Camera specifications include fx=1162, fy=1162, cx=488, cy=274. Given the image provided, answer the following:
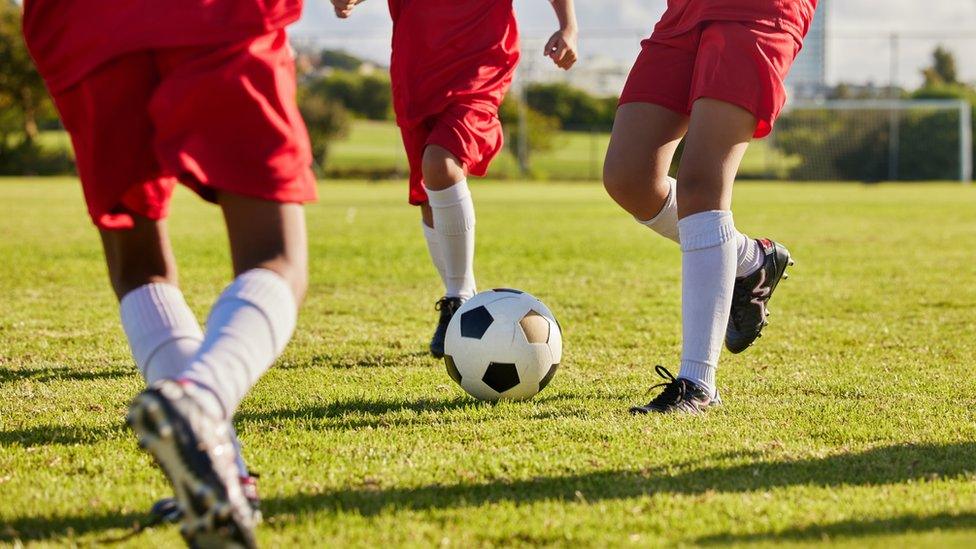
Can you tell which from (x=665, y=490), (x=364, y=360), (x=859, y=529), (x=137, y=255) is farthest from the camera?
(x=364, y=360)

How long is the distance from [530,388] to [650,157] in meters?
0.86

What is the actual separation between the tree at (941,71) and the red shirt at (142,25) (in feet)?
133

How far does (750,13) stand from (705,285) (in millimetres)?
824

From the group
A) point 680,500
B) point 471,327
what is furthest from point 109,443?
point 680,500

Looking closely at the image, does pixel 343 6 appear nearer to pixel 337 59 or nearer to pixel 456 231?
pixel 456 231

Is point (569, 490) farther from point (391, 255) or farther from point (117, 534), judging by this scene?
point (391, 255)

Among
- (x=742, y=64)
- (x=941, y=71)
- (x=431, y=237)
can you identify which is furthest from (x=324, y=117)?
(x=742, y=64)

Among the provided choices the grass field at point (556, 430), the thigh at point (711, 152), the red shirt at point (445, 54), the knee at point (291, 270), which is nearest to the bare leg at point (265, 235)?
the knee at point (291, 270)

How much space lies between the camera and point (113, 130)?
Answer: 223 centimetres

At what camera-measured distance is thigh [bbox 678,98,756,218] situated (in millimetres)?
3428

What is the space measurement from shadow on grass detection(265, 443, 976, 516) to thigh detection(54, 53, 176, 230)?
76 centimetres

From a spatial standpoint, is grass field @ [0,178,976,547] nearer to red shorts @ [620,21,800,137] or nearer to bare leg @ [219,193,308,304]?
bare leg @ [219,193,308,304]

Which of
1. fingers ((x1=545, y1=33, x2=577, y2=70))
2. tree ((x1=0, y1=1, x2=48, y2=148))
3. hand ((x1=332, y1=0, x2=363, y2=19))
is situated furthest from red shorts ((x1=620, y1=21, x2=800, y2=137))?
tree ((x1=0, y1=1, x2=48, y2=148))

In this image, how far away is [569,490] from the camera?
2.69m
